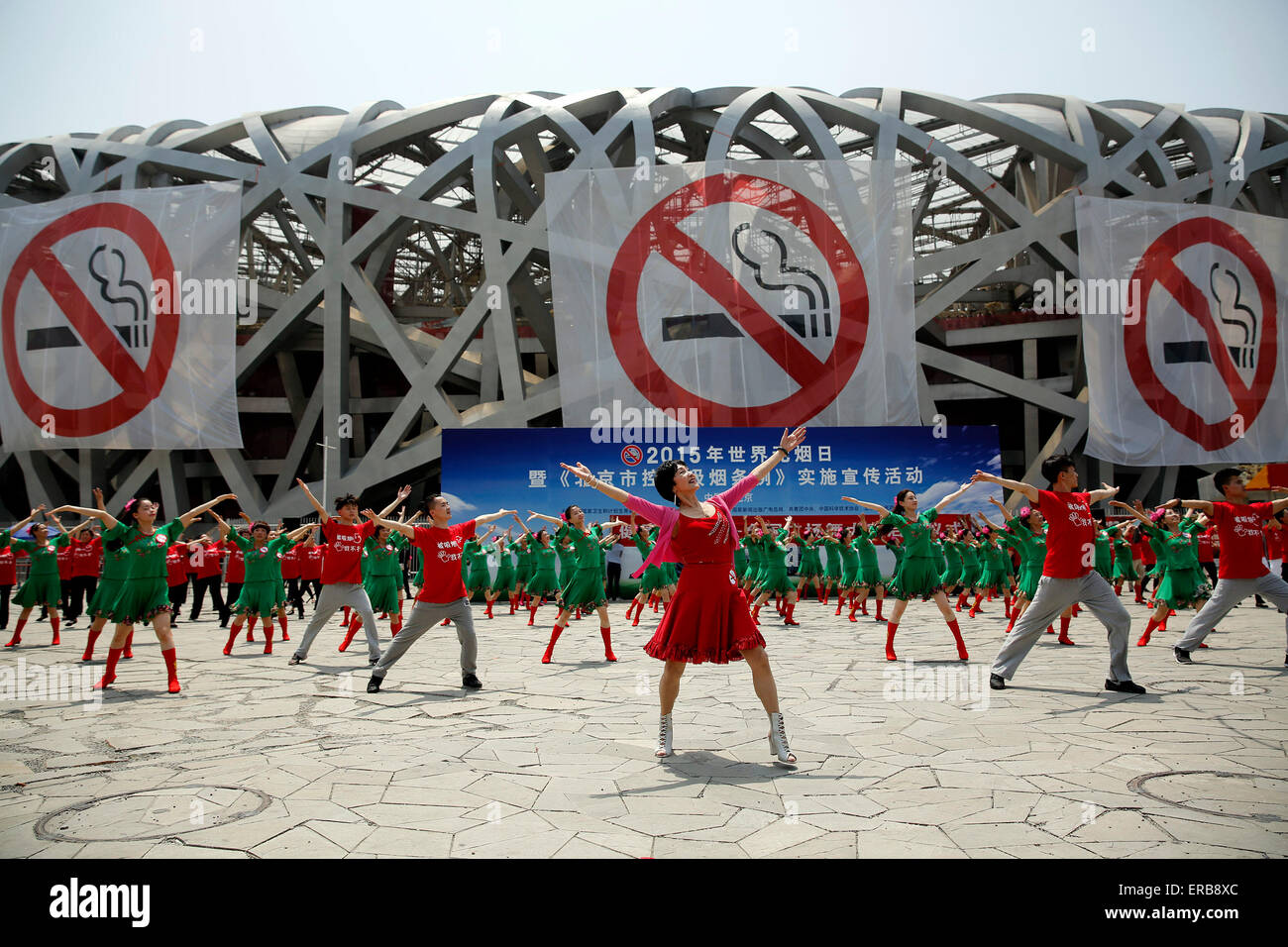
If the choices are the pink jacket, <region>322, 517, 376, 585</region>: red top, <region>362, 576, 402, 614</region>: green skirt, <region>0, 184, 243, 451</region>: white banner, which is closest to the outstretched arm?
the pink jacket

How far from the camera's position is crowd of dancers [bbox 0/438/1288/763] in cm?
448

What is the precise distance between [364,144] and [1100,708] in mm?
27557

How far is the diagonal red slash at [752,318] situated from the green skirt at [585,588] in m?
15.6

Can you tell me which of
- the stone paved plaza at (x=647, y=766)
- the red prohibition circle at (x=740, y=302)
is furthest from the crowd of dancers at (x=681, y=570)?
the red prohibition circle at (x=740, y=302)

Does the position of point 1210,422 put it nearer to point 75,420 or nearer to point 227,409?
point 227,409

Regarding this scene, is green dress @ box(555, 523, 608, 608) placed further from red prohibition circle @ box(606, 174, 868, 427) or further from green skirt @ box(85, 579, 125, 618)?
red prohibition circle @ box(606, 174, 868, 427)

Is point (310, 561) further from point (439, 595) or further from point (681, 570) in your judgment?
point (681, 570)

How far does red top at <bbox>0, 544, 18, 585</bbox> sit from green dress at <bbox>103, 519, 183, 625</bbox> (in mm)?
6012

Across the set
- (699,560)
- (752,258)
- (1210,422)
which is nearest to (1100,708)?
(699,560)

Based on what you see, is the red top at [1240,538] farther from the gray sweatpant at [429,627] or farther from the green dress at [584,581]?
the gray sweatpant at [429,627]

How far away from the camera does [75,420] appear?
86.0 ft

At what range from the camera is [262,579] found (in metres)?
10.4

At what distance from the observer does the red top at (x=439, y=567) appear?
696 centimetres

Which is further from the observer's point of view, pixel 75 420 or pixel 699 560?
pixel 75 420
